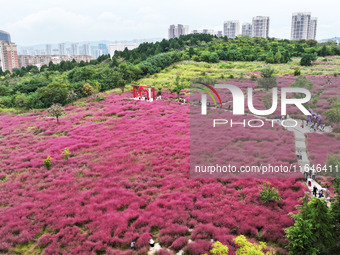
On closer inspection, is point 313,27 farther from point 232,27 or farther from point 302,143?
point 302,143

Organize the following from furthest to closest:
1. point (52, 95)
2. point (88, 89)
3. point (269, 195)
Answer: point (88, 89) < point (52, 95) < point (269, 195)

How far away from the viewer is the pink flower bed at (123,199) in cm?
1296

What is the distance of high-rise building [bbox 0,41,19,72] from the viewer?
13619 centimetres

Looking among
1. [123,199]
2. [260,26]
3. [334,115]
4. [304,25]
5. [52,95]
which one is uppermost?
[260,26]

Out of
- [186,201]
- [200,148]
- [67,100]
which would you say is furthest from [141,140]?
[67,100]

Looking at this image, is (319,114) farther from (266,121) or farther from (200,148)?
(200,148)

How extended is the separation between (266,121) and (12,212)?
23.5 metres

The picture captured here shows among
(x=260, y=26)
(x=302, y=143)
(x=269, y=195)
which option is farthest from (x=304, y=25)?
(x=269, y=195)

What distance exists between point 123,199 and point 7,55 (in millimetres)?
153926

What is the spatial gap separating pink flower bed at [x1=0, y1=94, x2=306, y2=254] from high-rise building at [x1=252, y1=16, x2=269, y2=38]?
491ft

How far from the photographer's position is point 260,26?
155m

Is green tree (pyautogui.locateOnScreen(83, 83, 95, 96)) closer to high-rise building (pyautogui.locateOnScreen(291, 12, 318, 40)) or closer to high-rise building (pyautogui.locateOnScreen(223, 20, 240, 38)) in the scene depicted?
high-rise building (pyautogui.locateOnScreen(291, 12, 318, 40))

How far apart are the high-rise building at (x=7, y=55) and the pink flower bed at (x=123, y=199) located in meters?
135

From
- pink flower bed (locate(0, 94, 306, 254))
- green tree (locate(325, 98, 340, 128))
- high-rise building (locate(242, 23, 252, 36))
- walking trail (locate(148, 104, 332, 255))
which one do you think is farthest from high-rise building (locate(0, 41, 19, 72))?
green tree (locate(325, 98, 340, 128))
